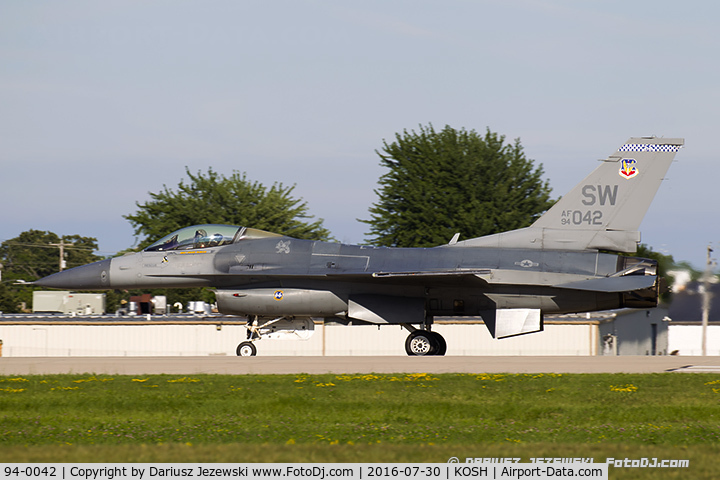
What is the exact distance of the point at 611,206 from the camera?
73.2 ft

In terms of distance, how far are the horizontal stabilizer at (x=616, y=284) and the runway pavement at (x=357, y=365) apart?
172 centimetres

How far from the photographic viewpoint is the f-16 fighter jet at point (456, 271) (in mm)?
21672

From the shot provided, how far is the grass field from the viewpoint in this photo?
848 centimetres

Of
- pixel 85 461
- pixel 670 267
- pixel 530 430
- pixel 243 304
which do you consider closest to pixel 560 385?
pixel 530 430

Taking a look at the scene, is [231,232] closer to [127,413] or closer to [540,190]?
[127,413]

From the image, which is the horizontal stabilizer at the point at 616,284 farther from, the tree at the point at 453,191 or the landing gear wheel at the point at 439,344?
the tree at the point at 453,191

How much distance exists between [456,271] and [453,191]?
38878mm

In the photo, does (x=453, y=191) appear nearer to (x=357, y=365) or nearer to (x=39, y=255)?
(x=357, y=365)

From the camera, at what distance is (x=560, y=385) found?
14.8 m

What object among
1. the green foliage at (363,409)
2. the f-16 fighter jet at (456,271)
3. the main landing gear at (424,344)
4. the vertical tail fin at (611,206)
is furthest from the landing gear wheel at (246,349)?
the vertical tail fin at (611,206)

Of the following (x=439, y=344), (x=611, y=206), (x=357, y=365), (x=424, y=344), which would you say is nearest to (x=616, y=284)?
(x=611, y=206)

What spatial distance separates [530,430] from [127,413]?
5625 millimetres

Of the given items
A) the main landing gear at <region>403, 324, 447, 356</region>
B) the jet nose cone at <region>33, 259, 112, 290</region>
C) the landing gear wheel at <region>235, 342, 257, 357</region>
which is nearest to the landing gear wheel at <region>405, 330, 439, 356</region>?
the main landing gear at <region>403, 324, 447, 356</region>

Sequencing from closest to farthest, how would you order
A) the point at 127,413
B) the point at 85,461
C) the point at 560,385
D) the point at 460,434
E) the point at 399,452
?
1. the point at 85,461
2. the point at 399,452
3. the point at 460,434
4. the point at 127,413
5. the point at 560,385
